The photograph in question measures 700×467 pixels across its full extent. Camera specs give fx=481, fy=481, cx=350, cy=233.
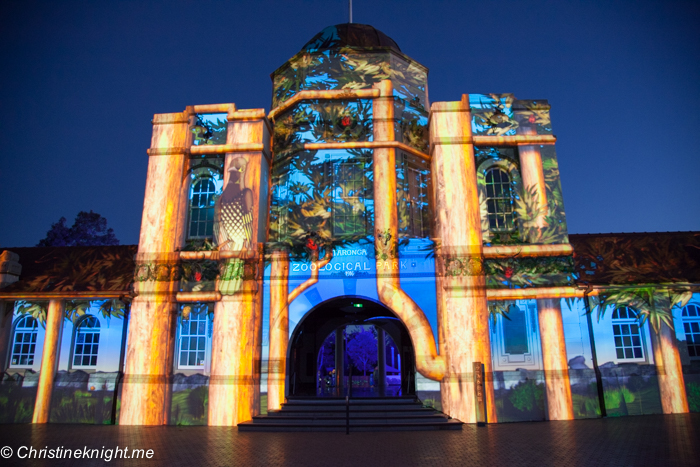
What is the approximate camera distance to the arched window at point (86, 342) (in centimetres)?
1369

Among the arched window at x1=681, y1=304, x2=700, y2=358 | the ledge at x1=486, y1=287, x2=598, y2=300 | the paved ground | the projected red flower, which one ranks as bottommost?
the paved ground

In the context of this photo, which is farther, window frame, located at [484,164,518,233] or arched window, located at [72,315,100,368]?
arched window, located at [72,315,100,368]

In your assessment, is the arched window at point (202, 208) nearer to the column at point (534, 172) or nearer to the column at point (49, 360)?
the column at point (49, 360)

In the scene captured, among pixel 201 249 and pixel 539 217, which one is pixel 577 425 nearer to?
pixel 539 217

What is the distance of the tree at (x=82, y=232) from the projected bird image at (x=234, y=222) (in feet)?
68.2

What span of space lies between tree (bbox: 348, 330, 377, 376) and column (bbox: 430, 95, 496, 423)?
24.7m

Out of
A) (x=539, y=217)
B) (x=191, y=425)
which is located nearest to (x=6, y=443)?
(x=191, y=425)

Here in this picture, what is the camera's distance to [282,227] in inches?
556

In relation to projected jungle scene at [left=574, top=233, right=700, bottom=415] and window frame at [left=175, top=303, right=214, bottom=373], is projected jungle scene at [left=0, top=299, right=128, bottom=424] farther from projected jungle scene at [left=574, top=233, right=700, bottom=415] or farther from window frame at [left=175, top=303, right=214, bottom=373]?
projected jungle scene at [left=574, top=233, right=700, bottom=415]

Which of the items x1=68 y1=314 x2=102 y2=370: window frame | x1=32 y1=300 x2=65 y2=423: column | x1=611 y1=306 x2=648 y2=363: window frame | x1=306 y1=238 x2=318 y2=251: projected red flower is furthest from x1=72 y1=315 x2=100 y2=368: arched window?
x1=611 y1=306 x2=648 y2=363: window frame

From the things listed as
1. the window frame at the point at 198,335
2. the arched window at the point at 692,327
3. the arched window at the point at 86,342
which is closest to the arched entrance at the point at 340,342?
the window frame at the point at 198,335

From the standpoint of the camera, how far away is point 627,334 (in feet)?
43.4

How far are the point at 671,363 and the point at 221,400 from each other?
12.0m

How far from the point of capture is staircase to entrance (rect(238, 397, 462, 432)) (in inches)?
436
